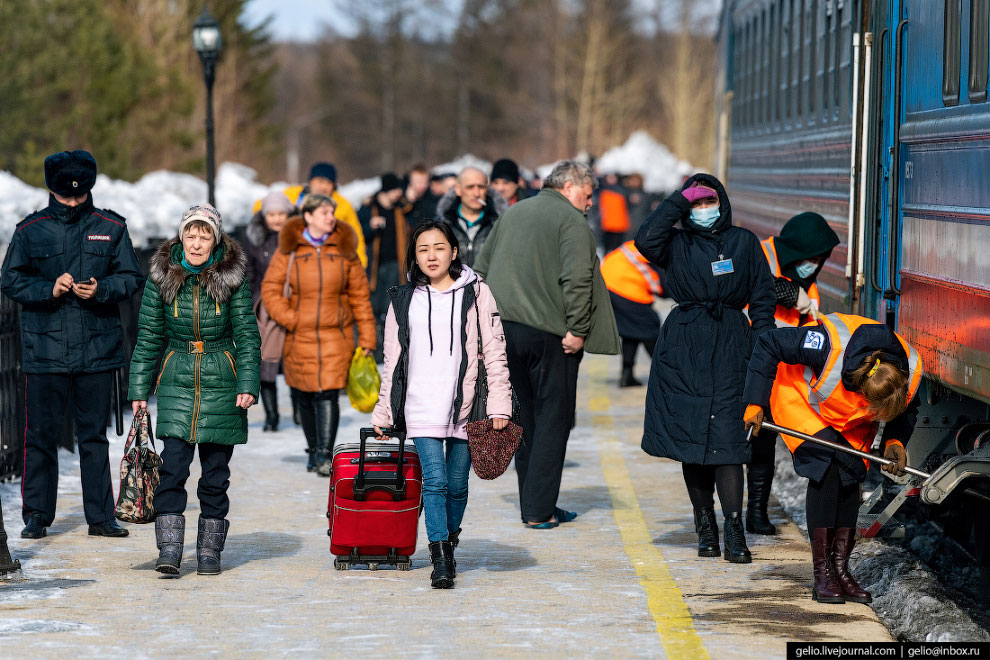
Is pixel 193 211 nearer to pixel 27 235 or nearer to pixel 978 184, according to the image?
pixel 27 235

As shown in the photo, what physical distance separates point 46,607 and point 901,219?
164 inches

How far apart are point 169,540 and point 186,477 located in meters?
0.28

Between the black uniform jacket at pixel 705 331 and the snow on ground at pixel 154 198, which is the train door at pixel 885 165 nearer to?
the black uniform jacket at pixel 705 331

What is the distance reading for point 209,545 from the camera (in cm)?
695

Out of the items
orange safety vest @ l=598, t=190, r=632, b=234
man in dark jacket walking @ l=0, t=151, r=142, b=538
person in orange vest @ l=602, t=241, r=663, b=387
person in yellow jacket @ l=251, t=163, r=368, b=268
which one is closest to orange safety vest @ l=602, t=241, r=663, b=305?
person in orange vest @ l=602, t=241, r=663, b=387

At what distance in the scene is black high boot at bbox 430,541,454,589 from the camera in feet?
21.7

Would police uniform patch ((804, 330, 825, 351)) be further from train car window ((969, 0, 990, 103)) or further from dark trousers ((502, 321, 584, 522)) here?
dark trousers ((502, 321, 584, 522))

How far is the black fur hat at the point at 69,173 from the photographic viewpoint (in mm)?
7465

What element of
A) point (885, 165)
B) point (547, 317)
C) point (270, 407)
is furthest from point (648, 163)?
point (547, 317)

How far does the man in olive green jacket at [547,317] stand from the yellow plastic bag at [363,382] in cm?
156

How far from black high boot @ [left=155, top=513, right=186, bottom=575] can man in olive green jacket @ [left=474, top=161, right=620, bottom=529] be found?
189cm

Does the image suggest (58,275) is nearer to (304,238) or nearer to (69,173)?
(69,173)

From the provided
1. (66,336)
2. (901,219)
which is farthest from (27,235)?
(901,219)

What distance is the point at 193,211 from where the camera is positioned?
22.9ft
